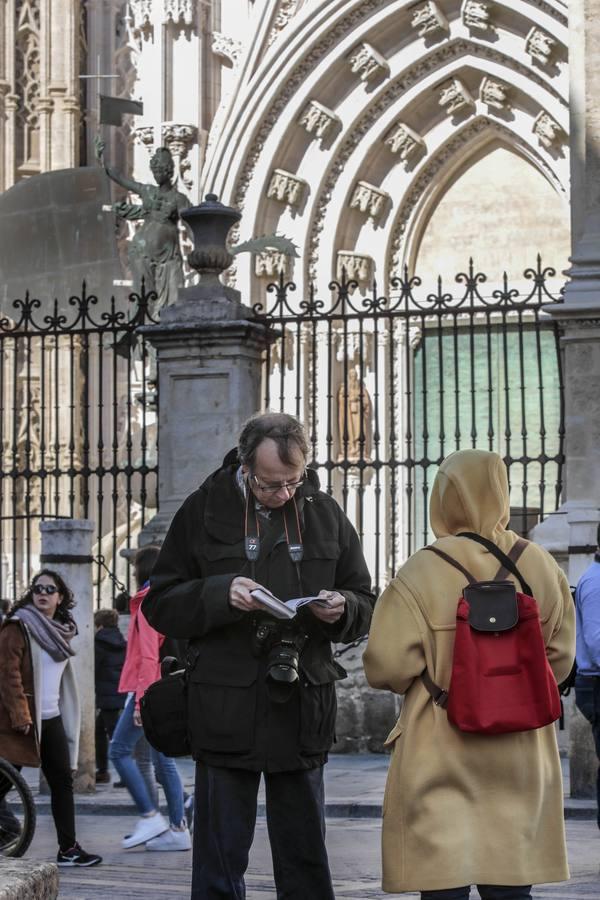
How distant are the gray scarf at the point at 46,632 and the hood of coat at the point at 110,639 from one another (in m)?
3.46

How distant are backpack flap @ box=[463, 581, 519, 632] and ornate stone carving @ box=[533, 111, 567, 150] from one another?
14.9 metres

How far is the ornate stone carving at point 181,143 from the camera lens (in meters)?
20.6

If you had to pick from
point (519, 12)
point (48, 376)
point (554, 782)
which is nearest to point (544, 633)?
point (554, 782)

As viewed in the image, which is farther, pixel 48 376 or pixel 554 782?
pixel 48 376

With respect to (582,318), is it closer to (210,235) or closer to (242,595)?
(210,235)

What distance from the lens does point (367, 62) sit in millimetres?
19812

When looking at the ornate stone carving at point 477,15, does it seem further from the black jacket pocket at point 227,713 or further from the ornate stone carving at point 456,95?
the black jacket pocket at point 227,713

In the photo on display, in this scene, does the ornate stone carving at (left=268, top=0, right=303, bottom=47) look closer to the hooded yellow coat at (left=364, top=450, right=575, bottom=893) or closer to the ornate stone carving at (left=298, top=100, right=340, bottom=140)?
the ornate stone carving at (left=298, top=100, right=340, bottom=140)

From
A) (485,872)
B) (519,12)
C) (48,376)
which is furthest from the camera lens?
(48,376)

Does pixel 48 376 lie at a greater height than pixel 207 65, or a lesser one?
lesser

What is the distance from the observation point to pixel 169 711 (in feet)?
15.5

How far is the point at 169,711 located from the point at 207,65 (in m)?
17.1

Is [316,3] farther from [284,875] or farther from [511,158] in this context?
[284,875]

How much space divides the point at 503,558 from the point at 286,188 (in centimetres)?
1602
